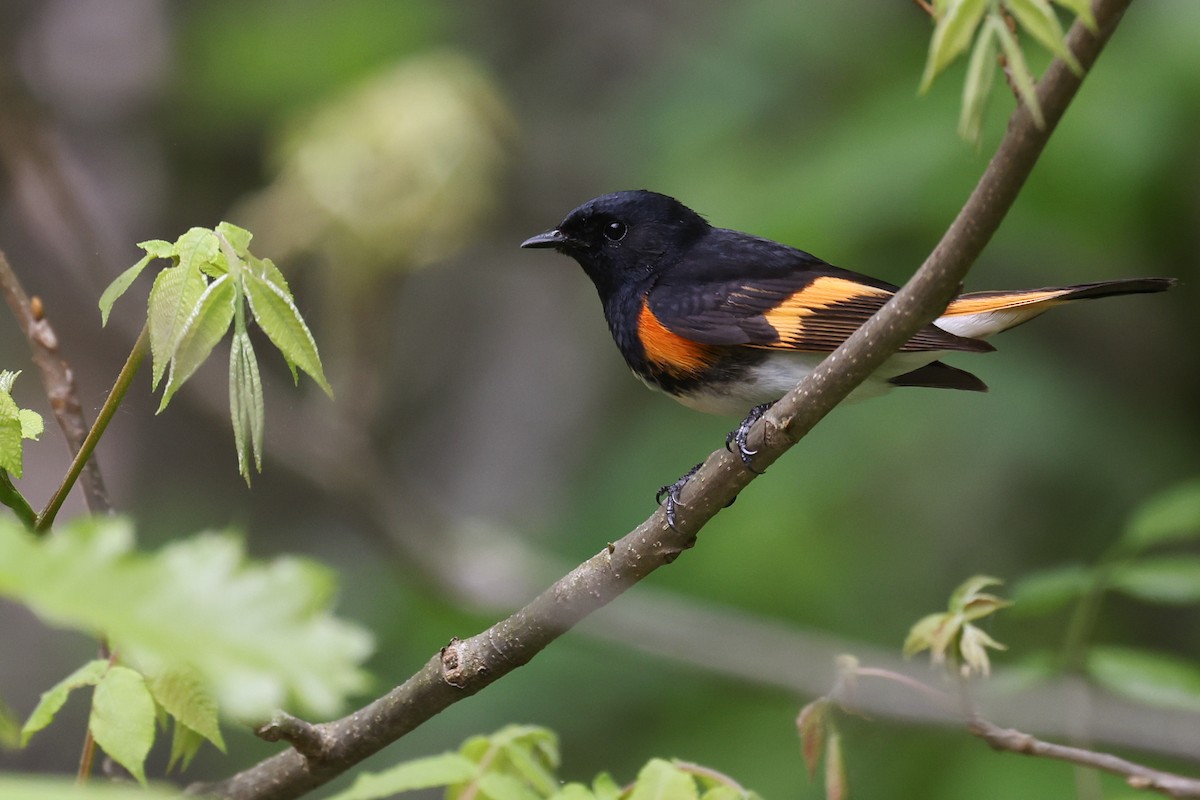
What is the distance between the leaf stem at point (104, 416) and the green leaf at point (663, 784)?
67 cm

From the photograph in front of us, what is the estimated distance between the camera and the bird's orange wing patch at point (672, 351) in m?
2.56

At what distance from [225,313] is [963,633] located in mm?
1040

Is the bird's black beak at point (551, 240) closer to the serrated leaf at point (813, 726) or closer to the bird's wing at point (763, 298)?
the bird's wing at point (763, 298)

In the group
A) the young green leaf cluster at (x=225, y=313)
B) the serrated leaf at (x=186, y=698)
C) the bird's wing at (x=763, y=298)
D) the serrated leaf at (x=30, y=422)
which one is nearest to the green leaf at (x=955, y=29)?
the young green leaf cluster at (x=225, y=313)

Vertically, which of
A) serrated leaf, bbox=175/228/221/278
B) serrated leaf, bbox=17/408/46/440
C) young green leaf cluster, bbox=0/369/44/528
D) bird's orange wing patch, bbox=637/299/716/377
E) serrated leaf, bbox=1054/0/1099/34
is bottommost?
young green leaf cluster, bbox=0/369/44/528

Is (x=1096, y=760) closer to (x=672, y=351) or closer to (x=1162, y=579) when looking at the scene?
(x=1162, y=579)

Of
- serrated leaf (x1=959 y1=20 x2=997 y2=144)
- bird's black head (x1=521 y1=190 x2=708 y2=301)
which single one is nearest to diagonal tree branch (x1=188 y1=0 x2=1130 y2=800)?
serrated leaf (x1=959 y1=20 x2=997 y2=144)

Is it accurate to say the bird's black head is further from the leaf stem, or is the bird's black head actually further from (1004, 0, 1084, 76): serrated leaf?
(1004, 0, 1084, 76): serrated leaf

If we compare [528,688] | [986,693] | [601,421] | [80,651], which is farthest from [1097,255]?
[80,651]

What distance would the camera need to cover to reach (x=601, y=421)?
19.8 feet

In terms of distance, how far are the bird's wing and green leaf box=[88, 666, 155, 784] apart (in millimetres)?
1474

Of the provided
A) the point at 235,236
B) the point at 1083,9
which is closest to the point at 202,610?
the point at 235,236

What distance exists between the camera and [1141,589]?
2.14 meters

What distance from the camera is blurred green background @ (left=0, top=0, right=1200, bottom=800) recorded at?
351 cm
